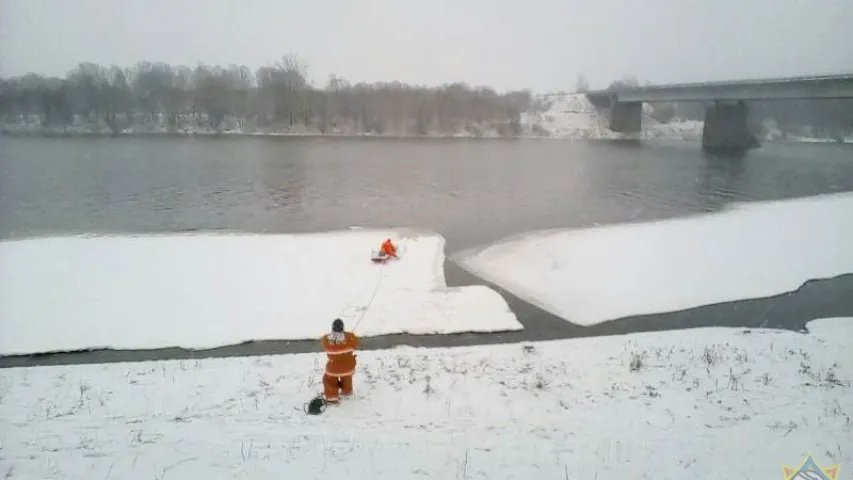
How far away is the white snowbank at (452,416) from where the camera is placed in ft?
13.5

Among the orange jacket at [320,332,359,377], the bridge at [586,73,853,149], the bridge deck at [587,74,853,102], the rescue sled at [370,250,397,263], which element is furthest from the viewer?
the bridge at [586,73,853,149]

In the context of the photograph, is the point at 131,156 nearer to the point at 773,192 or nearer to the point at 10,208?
the point at 10,208

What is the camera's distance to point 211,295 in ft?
36.3

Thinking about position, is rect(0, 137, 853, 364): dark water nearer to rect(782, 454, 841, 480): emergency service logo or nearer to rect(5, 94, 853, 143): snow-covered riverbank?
rect(5, 94, 853, 143): snow-covered riverbank

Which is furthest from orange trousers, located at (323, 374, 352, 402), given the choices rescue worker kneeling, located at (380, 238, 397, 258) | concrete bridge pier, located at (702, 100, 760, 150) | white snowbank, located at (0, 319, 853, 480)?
concrete bridge pier, located at (702, 100, 760, 150)

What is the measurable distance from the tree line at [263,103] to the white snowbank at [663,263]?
1135 inches

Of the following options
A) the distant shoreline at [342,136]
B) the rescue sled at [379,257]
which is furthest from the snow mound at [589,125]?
the rescue sled at [379,257]

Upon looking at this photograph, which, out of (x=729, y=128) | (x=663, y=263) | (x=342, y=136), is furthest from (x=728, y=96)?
(x=342, y=136)

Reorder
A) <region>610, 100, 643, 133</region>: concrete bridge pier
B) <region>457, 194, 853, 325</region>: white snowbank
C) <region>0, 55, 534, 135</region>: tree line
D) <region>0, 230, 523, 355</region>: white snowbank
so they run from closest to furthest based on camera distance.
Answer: <region>0, 230, 523, 355</region>: white snowbank
<region>457, 194, 853, 325</region>: white snowbank
<region>0, 55, 534, 135</region>: tree line
<region>610, 100, 643, 133</region>: concrete bridge pier

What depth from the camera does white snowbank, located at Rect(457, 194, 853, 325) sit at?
1171 centimetres

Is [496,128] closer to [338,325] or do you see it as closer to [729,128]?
[729,128]

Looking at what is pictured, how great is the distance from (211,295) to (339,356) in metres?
6.38

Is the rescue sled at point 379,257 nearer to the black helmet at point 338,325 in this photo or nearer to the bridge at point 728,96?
the black helmet at point 338,325

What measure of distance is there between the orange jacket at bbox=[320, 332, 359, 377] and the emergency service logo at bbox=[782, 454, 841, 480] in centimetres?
383
